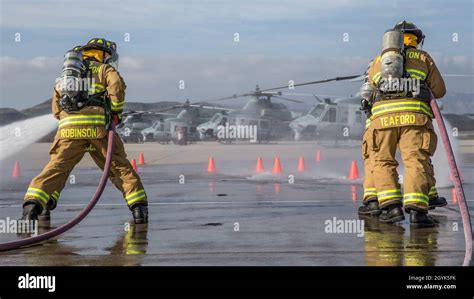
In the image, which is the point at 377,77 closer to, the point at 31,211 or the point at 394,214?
the point at 394,214

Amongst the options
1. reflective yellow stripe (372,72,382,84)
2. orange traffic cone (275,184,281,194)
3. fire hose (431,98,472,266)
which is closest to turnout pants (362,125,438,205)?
reflective yellow stripe (372,72,382,84)

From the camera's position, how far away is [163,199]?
11.5 m

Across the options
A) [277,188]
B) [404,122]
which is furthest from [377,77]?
[277,188]

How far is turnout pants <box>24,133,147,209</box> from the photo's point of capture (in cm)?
836

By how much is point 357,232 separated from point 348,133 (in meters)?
29.7

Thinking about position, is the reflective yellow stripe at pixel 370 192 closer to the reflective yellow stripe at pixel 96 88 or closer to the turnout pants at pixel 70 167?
the turnout pants at pixel 70 167

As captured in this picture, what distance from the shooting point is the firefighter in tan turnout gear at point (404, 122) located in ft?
26.1

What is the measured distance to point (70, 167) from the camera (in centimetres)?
853

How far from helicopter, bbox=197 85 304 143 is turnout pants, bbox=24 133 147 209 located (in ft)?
122

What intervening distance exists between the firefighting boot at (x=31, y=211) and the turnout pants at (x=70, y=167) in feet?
0.13

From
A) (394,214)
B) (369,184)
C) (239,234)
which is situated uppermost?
(369,184)

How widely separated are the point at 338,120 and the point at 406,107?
29.5 meters
